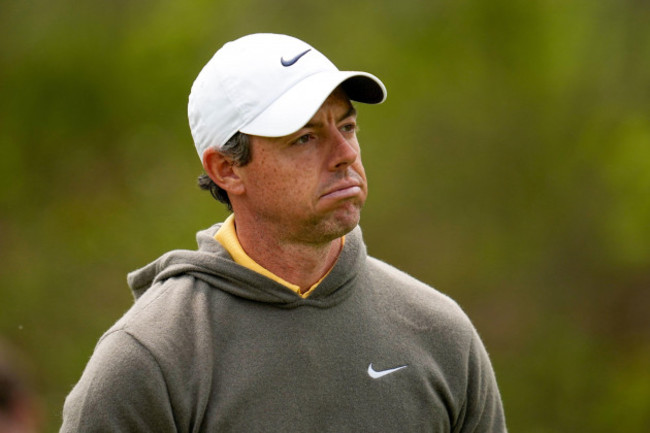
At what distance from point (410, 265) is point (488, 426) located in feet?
22.9

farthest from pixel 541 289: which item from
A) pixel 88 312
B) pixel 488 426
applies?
pixel 488 426

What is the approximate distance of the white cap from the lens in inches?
106

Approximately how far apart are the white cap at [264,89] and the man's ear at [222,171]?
28 mm

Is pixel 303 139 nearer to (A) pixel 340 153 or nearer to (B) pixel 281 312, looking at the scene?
(A) pixel 340 153

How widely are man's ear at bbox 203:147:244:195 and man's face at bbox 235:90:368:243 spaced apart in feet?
0.22

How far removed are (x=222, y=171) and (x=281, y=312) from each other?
1.30 ft

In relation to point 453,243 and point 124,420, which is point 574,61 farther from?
point 124,420

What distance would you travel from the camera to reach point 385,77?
33.4 feet

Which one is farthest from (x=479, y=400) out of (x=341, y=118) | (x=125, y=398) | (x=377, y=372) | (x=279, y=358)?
(x=125, y=398)

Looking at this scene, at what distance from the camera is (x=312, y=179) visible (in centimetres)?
270

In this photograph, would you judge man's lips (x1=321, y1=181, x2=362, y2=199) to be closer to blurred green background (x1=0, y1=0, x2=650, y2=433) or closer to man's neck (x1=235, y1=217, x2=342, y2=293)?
man's neck (x1=235, y1=217, x2=342, y2=293)

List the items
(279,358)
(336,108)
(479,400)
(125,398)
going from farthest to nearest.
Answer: (479,400) → (336,108) → (279,358) → (125,398)

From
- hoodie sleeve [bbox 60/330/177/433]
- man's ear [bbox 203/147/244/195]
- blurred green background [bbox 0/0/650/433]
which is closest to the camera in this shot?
hoodie sleeve [bbox 60/330/177/433]

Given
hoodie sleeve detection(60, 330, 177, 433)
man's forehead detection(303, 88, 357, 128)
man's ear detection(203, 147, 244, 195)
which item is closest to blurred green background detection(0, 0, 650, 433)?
man's ear detection(203, 147, 244, 195)
